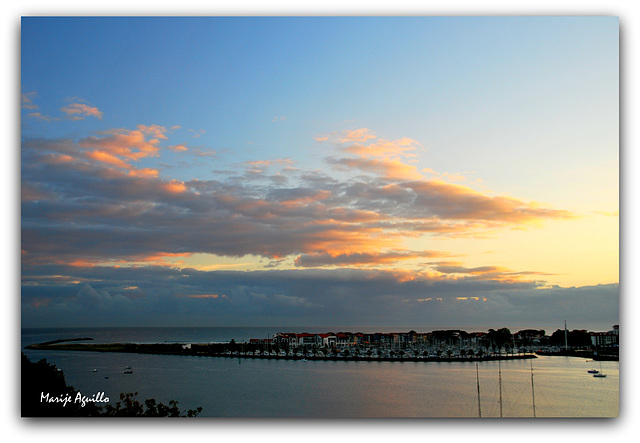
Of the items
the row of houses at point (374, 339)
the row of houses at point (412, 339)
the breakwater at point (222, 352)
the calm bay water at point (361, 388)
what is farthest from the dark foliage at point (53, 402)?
the row of houses at point (374, 339)

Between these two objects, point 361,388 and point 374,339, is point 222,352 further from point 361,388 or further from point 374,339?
point 361,388

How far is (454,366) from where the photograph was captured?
9805 mm

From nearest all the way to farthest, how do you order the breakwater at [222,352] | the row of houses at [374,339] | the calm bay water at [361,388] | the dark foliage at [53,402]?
1. the dark foliage at [53,402]
2. the calm bay water at [361,388]
3. the breakwater at [222,352]
4. the row of houses at [374,339]

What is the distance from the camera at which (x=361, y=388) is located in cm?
812

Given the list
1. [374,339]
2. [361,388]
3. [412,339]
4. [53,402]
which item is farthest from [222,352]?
[53,402]

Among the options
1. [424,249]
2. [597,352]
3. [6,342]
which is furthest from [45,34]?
[597,352]

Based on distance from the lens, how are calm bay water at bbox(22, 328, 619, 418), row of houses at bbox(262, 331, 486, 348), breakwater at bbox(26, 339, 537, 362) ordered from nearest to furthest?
calm bay water at bbox(22, 328, 619, 418), breakwater at bbox(26, 339, 537, 362), row of houses at bbox(262, 331, 486, 348)

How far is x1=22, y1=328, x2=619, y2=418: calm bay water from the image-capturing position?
17.1ft

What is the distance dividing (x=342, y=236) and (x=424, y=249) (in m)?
0.98

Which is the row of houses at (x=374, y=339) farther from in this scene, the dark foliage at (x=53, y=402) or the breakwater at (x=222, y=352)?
the dark foliage at (x=53, y=402)

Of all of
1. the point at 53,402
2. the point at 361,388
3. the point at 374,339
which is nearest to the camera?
the point at 53,402

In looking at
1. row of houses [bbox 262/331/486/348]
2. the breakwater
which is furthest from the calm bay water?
row of houses [bbox 262/331/486/348]

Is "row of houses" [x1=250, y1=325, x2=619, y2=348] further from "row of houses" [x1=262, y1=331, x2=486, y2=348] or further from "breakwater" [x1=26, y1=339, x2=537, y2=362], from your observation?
"breakwater" [x1=26, y1=339, x2=537, y2=362]

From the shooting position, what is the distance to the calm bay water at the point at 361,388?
521cm
